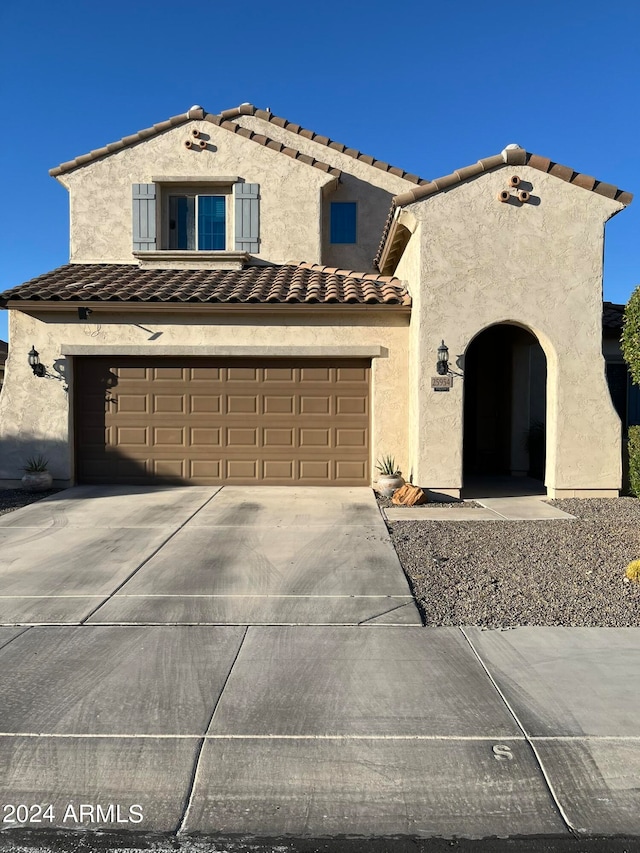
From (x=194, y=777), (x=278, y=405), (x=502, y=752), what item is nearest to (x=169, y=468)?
(x=278, y=405)

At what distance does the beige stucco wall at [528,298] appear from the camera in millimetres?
10008

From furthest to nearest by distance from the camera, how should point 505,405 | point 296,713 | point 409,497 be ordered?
point 505,405 → point 409,497 → point 296,713

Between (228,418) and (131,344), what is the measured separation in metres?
2.37

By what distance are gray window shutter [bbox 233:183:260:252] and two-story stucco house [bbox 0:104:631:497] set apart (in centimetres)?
5

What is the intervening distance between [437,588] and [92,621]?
312cm

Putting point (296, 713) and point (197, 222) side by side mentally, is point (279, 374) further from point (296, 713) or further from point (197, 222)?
point (296, 713)

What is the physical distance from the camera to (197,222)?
623 inches

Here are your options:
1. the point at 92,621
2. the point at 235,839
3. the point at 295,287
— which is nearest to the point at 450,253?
the point at 295,287

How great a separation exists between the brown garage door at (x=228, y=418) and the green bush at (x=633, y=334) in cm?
452

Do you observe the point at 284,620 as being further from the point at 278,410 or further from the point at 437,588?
the point at 278,410

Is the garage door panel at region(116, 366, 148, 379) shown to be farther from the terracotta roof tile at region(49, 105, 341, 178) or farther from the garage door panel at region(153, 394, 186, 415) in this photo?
the terracotta roof tile at region(49, 105, 341, 178)

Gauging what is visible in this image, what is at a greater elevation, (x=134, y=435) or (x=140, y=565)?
(x=134, y=435)

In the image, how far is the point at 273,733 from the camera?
3270 millimetres

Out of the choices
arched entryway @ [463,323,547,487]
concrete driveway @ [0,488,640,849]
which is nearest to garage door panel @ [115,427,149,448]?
concrete driveway @ [0,488,640,849]
